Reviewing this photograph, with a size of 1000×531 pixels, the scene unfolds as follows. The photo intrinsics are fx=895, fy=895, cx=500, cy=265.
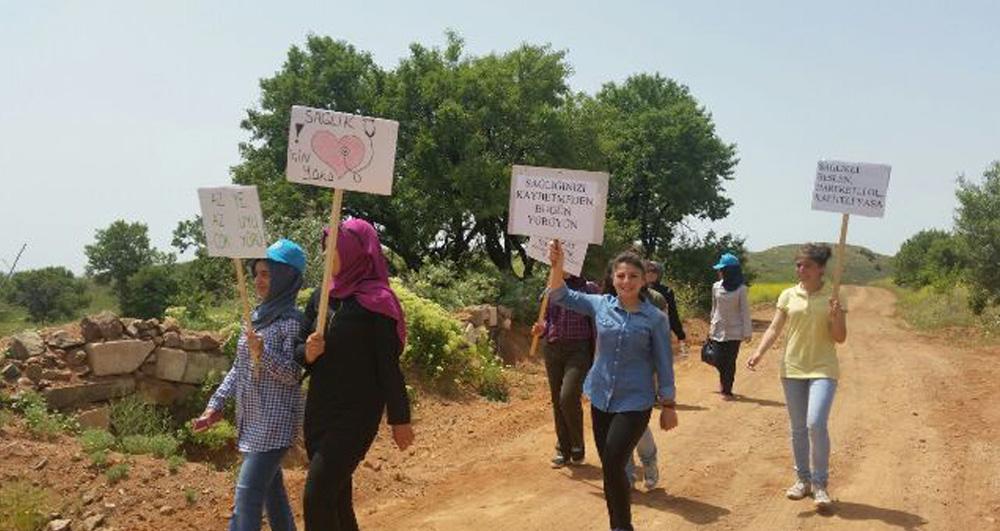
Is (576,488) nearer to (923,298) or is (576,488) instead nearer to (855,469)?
(855,469)

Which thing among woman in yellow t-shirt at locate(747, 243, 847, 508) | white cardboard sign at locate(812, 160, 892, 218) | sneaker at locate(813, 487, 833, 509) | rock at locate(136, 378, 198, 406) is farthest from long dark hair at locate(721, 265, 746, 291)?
rock at locate(136, 378, 198, 406)

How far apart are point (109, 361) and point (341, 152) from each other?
432 centimetres

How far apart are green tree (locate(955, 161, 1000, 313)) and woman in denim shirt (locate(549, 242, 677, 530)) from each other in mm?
27861

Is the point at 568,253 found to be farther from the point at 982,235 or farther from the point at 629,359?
the point at 982,235

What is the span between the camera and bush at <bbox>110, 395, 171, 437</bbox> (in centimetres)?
766

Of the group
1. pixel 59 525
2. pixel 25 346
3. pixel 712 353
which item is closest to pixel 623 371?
pixel 59 525

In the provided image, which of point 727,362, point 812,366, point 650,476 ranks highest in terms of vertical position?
point 812,366

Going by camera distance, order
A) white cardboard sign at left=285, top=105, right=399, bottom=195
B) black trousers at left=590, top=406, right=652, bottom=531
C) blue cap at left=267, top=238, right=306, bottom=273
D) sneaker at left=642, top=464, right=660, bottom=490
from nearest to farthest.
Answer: blue cap at left=267, top=238, right=306, bottom=273, white cardboard sign at left=285, top=105, right=399, bottom=195, black trousers at left=590, top=406, right=652, bottom=531, sneaker at left=642, top=464, right=660, bottom=490

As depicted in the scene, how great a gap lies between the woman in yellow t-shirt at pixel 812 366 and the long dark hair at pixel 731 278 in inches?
169

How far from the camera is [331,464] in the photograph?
162 inches

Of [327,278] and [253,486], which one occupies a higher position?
[327,278]

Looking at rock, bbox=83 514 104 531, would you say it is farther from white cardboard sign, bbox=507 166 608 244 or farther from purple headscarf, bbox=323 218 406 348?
white cardboard sign, bbox=507 166 608 244

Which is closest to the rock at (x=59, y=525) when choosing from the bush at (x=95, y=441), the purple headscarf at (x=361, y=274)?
the bush at (x=95, y=441)

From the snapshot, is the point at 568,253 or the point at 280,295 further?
the point at 568,253
